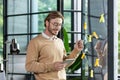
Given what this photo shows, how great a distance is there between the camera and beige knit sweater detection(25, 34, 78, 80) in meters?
2.47

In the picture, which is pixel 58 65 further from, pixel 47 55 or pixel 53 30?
pixel 53 30

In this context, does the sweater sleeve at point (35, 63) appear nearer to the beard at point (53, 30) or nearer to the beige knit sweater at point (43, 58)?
the beige knit sweater at point (43, 58)

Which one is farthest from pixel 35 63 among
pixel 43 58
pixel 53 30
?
pixel 53 30

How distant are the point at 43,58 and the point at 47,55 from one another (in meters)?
0.05

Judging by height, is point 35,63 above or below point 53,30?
below

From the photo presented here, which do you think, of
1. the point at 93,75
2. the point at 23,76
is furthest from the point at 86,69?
the point at 23,76

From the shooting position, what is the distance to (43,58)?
2541 mm

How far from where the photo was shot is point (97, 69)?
3002 mm

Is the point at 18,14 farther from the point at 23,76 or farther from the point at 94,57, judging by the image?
the point at 94,57

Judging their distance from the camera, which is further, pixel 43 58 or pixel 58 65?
pixel 43 58

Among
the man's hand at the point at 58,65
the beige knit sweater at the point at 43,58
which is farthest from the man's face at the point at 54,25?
the man's hand at the point at 58,65

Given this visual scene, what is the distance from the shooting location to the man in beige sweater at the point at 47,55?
2461 mm

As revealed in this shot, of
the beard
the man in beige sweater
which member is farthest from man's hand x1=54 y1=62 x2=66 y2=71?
the beard

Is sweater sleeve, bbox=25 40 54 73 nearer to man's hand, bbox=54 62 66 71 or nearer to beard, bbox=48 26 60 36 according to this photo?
man's hand, bbox=54 62 66 71
